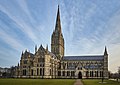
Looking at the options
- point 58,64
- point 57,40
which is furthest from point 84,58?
point 57,40

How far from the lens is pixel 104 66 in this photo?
114312 millimetres

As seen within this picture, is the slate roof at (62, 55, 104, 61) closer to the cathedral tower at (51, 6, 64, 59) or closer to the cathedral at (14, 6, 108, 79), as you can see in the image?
the cathedral at (14, 6, 108, 79)

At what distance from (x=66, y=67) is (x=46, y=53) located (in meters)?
22.5

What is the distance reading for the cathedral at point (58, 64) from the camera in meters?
104

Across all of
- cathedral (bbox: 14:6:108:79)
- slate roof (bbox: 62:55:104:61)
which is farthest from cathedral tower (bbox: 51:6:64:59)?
slate roof (bbox: 62:55:104:61)

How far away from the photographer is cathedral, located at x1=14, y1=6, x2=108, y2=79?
104 m

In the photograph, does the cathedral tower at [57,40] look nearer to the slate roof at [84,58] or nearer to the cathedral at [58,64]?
the cathedral at [58,64]

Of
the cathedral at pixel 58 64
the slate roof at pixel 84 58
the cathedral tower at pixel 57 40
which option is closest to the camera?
the cathedral at pixel 58 64

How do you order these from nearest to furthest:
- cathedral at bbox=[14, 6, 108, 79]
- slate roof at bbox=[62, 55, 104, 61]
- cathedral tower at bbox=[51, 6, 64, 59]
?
cathedral at bbox=[14, 6, 108, 79] < slate roof at bbox=[62, 55, 104, 61] < cathedral tower at bbox=[51, 6, 64, 59]

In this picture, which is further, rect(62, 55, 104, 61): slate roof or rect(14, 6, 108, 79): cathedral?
rect(62, 55, 104, 61): slate roof

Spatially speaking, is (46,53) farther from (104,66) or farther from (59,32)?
(104,66)

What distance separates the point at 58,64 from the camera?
123062mm

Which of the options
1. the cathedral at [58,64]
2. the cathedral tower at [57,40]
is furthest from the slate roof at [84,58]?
the cathedral tower at [57,40]

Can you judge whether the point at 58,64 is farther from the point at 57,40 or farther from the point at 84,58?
the point at 84,58
